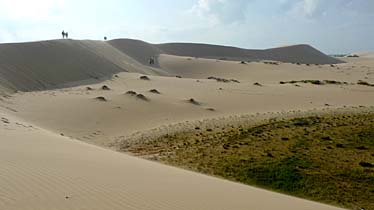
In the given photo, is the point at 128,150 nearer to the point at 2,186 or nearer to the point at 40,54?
the point at 2,186

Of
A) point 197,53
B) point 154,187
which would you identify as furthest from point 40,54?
point 197,53

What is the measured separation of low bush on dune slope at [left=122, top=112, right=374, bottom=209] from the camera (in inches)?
417

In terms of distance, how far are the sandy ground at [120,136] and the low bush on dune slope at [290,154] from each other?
177 cm

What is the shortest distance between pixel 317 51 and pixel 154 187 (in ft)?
277

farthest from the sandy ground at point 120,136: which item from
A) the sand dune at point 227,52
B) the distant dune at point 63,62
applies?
the sand dune at point 227,52

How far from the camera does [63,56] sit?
39969mm

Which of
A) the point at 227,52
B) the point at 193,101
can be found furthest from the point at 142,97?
the point at 227,52

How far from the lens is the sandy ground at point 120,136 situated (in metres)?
7.04

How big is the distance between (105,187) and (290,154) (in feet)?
22.4

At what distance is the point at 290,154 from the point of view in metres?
12.9

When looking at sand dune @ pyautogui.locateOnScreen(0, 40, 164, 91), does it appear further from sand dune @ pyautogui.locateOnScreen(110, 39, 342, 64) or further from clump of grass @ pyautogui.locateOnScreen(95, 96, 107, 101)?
sand dune @ pyautogui.locateOnScreen(110, 39, 342, 64)

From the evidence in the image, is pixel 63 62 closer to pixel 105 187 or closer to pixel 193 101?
pixel 193 101

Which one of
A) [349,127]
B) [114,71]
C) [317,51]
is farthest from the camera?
[317,51]

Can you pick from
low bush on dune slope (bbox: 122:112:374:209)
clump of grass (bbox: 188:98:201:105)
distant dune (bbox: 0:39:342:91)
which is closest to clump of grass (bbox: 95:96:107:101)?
clump of grass (bbox: 188:98:201:105)
